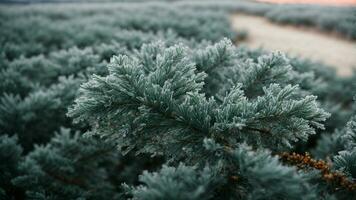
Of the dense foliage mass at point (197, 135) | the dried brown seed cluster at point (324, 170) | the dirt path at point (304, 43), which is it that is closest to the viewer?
the dense foliage mass at point (197, 135)

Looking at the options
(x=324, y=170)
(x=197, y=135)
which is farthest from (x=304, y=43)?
(x=197, y=135)

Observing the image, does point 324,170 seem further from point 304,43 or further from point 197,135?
point 304,43

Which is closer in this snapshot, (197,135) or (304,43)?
(197,135)

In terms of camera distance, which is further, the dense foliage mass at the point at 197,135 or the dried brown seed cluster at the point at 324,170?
the dried brown seed cluster at the point at 324,170

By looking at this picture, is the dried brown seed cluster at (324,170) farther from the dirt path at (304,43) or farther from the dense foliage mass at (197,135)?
the dirt path at (304,43)

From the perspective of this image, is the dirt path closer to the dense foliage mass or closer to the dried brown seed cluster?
the dense foliage mass

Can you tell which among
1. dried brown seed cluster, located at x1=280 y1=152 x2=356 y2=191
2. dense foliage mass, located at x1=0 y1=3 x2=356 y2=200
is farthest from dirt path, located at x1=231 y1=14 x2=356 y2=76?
dried brown seed cluster, located at x1=280 y1=152 x2=356 y2=191

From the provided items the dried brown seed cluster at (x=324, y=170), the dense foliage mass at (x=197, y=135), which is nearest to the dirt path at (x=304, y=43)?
the dense foliage mass at (x=197, y=135)

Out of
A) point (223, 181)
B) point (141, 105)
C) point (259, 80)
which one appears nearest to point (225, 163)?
point (223, 181)

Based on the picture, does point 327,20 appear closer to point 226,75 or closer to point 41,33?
point 41,33
